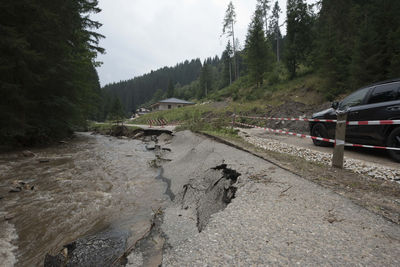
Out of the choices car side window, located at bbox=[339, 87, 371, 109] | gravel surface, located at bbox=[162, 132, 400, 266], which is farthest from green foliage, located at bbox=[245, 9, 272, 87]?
gravel surface, located at bbox=[162, 132, 400, 266]

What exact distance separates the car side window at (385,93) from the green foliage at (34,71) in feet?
38.4

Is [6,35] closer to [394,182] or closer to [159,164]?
[159,164]

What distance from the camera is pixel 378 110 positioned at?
4395 millimetres

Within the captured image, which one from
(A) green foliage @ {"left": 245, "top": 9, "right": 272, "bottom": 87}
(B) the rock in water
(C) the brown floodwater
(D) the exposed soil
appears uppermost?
(A) green foliage @ {"left": 245, "top": 9, "right": 272, "bottom": 87}

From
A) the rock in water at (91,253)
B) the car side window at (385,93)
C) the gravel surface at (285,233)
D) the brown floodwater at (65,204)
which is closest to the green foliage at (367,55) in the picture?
the car side window at (385,93)

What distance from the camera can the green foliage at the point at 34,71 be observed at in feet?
24.4

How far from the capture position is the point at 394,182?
3.10 meters

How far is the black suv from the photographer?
4105mm

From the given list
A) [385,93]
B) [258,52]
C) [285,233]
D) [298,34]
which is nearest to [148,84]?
[258,52]

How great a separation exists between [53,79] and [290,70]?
23375mm

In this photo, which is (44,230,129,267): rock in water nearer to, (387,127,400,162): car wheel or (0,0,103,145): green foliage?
(387,127,400,162): car wheel

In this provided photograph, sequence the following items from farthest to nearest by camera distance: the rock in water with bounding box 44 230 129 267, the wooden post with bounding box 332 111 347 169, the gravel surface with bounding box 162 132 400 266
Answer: the wooden post with bounding box 332 111 347 169 < the rock in water with bounding box 44 230 129 267 < the gravel surface with bounding box 162 132 400 266

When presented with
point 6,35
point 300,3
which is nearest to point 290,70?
point 300,3

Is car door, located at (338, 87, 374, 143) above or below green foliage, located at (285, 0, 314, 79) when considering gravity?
below
